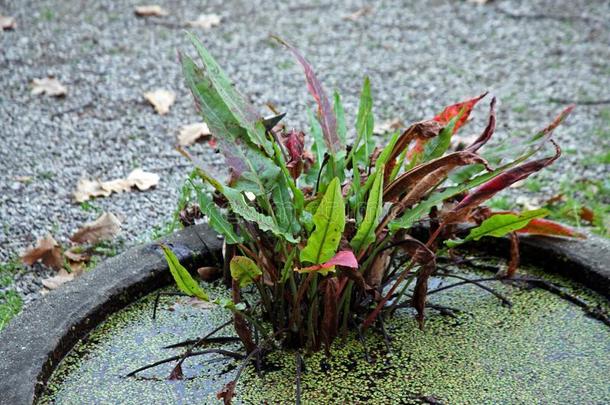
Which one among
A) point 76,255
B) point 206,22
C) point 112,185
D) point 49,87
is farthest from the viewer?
point 206,22

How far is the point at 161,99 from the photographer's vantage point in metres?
3.42

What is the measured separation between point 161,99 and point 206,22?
1070 mm

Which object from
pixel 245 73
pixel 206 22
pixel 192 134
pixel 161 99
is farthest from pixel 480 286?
pixel 206 22

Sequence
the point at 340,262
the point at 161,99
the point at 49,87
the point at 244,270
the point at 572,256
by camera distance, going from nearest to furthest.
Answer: the point at 340,262, the point at 244,270, the point at 572,256, the point at 161,99, the point at 49,87

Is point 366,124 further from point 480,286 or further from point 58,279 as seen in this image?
point 58,279

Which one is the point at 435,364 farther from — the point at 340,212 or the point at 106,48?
the point at 106,48

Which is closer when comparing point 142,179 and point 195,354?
point 195,354

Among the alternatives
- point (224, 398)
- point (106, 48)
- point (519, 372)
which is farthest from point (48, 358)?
point (106, 48)

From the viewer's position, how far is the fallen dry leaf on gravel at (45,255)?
2.29 m

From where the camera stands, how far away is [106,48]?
4.02 metres

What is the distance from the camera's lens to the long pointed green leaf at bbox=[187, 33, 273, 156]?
1560 mm

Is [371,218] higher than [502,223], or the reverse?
[371,218]

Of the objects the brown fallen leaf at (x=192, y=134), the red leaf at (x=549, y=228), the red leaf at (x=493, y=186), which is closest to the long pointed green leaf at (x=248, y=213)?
the red leaf at (x=493, y=186)

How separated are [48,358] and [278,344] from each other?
1.49 ft
